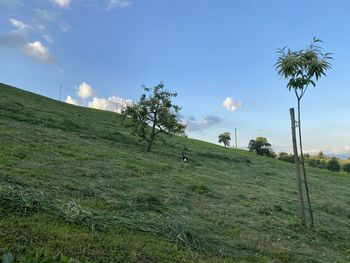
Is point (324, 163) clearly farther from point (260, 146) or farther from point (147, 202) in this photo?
point (147, 202)

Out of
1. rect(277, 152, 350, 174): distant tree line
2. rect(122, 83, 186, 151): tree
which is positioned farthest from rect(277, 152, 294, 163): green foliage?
rect(122, 83, 186, 151): tree

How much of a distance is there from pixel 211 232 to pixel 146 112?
2781 centimetres

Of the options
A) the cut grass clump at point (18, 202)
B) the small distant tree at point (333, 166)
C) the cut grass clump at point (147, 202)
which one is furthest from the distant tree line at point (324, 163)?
the cut grass clump at point (18, 202)

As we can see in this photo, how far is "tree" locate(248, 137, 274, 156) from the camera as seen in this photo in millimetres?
99000

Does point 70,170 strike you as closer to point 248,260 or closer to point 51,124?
point 248,260

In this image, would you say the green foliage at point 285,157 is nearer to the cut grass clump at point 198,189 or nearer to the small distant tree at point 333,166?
the small distant tree at point 333,166

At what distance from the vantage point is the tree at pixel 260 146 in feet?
325

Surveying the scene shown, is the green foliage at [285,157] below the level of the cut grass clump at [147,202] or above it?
above

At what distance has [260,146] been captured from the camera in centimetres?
9925

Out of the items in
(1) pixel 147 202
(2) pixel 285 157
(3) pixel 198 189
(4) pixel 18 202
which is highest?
A: (2) pixel 285 157

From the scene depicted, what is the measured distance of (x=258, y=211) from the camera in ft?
58.5

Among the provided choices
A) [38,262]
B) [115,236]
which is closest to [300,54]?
[115,236]

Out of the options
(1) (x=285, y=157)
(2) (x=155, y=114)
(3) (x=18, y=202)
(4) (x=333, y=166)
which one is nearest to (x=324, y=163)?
(4) (x=333, y=166)

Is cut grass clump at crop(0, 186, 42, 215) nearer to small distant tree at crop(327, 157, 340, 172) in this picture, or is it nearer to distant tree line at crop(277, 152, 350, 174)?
distant tree line at crop(277, 152, 350, 174)
